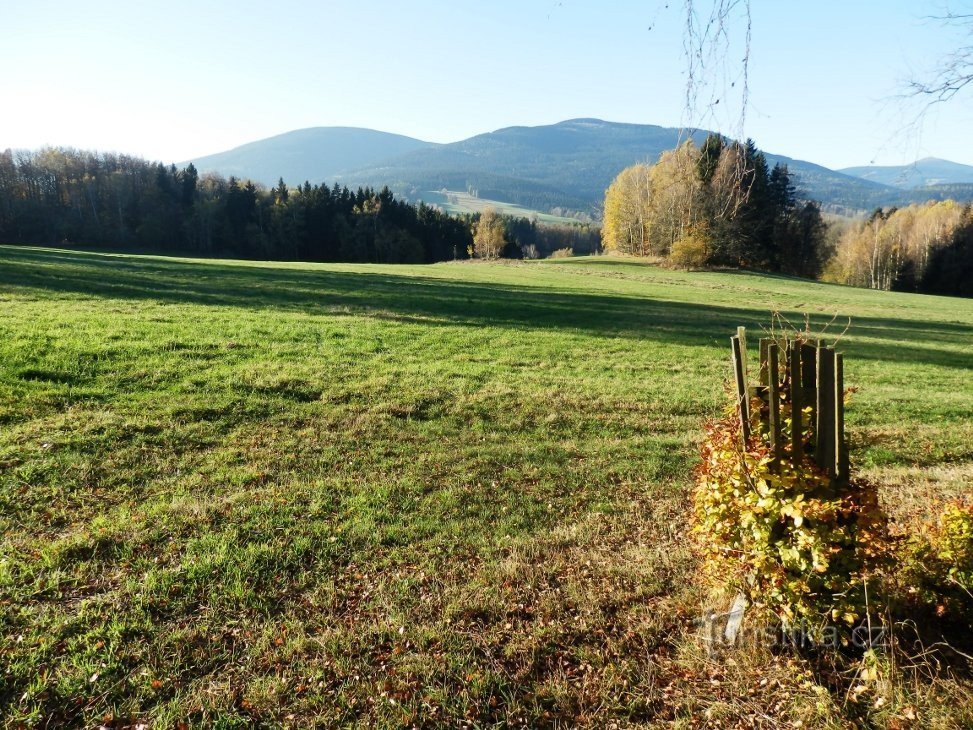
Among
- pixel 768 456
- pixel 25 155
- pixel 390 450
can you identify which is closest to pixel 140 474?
pixel 390 450

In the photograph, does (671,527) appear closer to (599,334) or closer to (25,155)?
A: (599,334)

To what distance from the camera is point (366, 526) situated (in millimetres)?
6906

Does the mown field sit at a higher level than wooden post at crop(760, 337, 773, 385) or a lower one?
lower

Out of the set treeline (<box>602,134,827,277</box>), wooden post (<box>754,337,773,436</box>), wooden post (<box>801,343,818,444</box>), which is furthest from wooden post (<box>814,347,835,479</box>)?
treeline (<box>602,134,827,277</box>)

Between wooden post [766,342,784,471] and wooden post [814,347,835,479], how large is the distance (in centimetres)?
27

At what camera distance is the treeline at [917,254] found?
80000mm

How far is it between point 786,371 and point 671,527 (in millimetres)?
3400

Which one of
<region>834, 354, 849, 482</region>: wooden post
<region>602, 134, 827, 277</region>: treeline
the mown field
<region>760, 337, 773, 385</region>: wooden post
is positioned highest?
<region>602, 134, 827, 277</region>: treeline

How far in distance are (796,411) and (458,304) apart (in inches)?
882

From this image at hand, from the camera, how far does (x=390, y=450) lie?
9.57m

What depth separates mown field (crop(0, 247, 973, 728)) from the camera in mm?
4293

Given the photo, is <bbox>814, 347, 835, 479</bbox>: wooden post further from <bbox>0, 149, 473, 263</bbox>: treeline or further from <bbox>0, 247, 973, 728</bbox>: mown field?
<bbox>0, 149, 473, 263</bbox>: treeline

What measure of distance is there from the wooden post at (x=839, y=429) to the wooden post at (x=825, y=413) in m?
0.03

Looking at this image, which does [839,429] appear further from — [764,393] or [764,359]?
[764,359]
